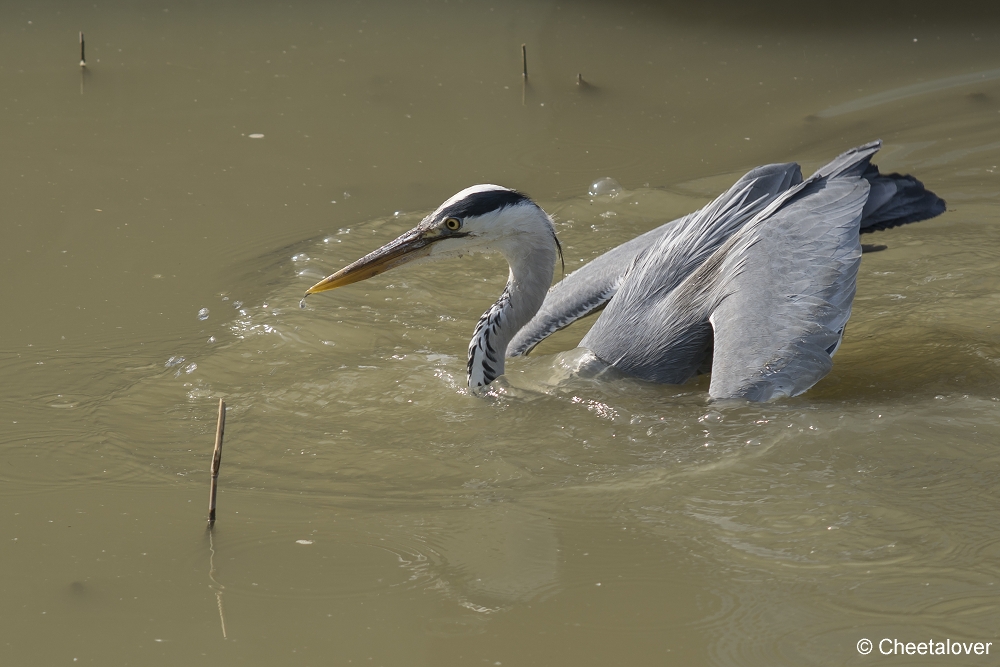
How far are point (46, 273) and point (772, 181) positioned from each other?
11.1 feet

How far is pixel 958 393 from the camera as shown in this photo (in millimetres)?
4012

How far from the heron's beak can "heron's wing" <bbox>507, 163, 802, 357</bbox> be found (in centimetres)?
65

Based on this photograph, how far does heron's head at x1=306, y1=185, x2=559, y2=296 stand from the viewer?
4.09m

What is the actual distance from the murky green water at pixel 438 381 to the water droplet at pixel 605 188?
0.26 ft

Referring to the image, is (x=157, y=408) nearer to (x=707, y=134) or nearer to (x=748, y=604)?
(x=748, y=604)

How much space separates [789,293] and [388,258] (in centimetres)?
154

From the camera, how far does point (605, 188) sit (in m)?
6.14

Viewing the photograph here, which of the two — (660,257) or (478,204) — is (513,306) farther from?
(660,257)

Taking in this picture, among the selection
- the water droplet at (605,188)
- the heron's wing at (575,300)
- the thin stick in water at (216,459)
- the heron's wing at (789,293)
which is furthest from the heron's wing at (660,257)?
the thin stick in water at (216,459)

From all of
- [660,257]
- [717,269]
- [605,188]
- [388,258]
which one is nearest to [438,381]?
[388,258]

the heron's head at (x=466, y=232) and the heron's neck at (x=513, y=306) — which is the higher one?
the heron's head at (x=466, y=232)

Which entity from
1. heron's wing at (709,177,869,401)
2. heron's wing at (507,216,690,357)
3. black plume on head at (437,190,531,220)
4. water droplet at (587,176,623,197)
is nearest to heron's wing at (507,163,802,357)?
heron's wing at (507,216,690,357)

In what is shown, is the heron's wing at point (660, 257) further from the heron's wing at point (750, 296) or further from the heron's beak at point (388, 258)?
the heron's beak at point (388, 258)

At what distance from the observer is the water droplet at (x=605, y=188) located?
6117mm
